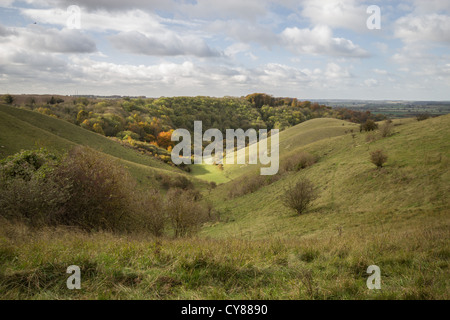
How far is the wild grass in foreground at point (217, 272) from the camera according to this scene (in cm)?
360

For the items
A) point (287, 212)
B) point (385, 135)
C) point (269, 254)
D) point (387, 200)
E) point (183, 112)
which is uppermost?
point (183, 112)

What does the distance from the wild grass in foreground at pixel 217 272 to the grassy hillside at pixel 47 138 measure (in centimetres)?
1914

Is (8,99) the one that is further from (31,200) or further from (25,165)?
(31,200)

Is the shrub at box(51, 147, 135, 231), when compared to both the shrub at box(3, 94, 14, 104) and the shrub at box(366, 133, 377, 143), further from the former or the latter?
the shrub at box(3, 94, 14, 104)

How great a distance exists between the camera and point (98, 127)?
293 ft

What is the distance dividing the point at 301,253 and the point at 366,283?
1440mm

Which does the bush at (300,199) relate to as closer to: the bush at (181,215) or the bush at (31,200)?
the bush at (181,215)

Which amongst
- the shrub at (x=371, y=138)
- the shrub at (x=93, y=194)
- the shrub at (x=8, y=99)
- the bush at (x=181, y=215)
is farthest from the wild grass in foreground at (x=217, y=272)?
the shrub at (x=8, y=99)

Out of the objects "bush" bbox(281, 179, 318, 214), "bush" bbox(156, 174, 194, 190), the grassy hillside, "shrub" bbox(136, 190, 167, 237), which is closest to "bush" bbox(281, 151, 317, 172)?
"bush" bbox(281, 179, 318, 214)

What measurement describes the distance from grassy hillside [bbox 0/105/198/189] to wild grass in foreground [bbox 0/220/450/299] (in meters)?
19.1

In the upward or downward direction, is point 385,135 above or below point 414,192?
above

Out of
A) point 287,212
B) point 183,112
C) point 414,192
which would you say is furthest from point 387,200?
point 183,112
